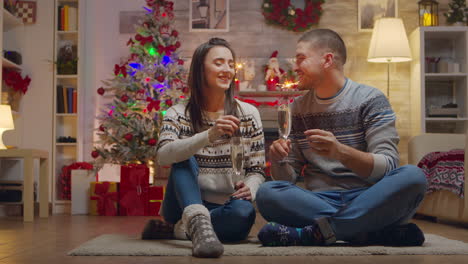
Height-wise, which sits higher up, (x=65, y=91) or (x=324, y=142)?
(x=65, y=91)

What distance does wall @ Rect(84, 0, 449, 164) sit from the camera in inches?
216

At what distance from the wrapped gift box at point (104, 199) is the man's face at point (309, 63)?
271cm

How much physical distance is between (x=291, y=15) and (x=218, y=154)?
3312 mm

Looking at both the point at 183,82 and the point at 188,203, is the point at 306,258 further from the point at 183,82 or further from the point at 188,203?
the point at 183,82

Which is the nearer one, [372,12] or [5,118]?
[5,118]

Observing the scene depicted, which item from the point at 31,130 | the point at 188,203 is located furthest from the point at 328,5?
the point at 188,203

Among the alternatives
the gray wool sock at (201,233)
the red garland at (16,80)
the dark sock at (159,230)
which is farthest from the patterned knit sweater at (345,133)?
the red garland at (16,80)

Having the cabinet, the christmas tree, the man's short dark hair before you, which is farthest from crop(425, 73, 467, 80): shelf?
the man's short dark hair

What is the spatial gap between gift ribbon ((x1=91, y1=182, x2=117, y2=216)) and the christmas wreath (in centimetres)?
219

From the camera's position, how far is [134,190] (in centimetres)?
461

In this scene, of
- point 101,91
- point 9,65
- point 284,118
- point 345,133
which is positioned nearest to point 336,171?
point 345,133

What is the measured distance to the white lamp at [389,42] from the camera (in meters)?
5.13

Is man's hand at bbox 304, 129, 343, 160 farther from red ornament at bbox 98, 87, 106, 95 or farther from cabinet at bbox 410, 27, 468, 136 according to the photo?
cabinet at bbox 410, 27, 468, 136

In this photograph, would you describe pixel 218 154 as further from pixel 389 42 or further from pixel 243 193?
pixel 389 42
